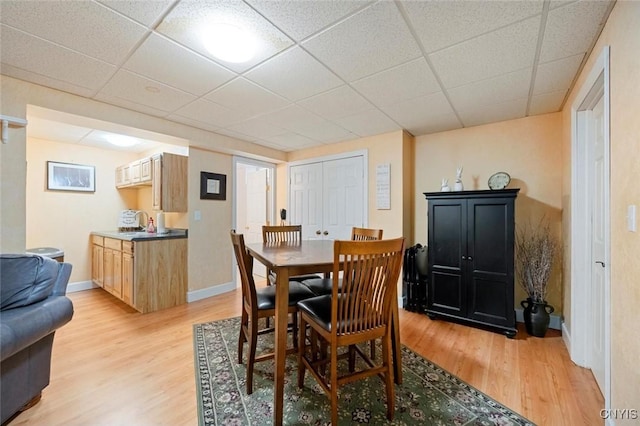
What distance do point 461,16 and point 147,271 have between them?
3791mm

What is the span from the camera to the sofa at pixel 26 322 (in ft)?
4.54

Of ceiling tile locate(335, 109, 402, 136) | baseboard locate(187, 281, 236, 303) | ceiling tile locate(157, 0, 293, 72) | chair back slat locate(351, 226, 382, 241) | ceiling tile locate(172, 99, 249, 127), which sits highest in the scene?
ceiling tile locate(172, 99, 249, 127)

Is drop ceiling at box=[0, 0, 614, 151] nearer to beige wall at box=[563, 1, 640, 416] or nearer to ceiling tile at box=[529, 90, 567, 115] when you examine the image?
ceiling tile at box=[529, 90, 567, 115]

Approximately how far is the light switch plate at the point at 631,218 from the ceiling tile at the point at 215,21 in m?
1.97

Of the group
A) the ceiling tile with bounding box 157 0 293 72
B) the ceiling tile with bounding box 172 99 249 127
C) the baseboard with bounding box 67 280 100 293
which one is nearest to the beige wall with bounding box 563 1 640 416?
the ceiling tile with bounding box 157 0 293 72

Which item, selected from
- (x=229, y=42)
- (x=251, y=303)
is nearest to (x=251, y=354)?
(x=251, y=303)

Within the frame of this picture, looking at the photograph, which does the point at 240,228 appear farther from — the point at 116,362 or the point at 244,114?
the point at 116,362

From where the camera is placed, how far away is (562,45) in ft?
5.57

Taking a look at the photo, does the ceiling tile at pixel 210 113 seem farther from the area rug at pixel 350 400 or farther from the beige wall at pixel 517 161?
the beige wall at pixel 517 161

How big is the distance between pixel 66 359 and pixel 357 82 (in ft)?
10.7

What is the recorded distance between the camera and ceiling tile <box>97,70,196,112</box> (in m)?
2.21

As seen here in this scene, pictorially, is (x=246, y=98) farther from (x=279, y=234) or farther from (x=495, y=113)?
Answer: (x=495, y=113)

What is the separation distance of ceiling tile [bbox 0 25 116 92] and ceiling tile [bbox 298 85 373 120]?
1.63 metres

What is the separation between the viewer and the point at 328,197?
425cm
